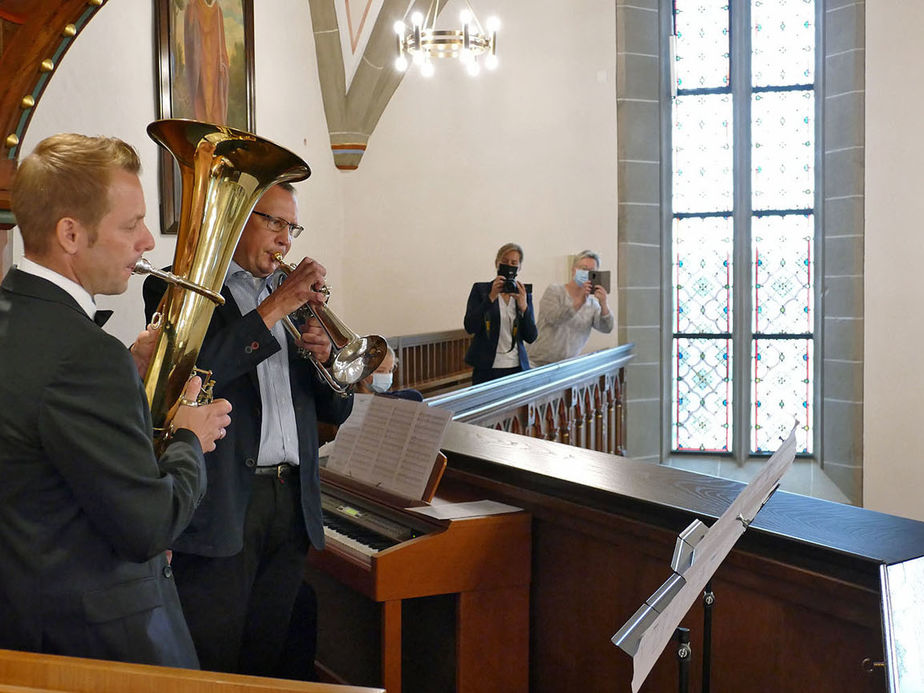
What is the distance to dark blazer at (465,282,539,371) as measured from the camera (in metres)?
5.68

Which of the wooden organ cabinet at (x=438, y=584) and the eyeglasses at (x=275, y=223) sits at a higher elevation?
the eyeglasses at (x=275, y=223)

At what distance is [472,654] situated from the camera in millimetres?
2355

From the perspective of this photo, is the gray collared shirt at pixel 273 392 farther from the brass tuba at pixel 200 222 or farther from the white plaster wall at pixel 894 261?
the white plaster wall at pixel 894 261

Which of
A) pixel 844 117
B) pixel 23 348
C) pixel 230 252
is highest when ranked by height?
pixel 844 117

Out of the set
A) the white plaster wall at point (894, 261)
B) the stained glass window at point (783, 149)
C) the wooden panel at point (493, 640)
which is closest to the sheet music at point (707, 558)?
the wooden panel at point (493, 640)

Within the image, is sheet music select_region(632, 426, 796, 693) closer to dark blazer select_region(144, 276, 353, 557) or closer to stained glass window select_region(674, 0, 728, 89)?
dark blazer select_region(144, 276, 353, 557)

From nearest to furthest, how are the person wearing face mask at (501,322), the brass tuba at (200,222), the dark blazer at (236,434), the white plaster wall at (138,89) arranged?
the brass tuba at (200,222) < the dark blazer at (236,434) < the white plaster wall at (138,89) < the person wearing face mask at (501,322)

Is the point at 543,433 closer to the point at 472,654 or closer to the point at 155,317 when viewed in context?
the point at 472,654

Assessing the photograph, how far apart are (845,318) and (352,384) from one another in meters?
6.96

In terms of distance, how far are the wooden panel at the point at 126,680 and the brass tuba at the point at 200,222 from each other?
54cm

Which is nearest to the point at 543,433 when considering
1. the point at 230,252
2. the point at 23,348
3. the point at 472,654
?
the point at 472,654

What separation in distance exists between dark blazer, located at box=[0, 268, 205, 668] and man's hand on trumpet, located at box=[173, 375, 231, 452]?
179mm

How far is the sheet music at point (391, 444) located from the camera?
2.41 m

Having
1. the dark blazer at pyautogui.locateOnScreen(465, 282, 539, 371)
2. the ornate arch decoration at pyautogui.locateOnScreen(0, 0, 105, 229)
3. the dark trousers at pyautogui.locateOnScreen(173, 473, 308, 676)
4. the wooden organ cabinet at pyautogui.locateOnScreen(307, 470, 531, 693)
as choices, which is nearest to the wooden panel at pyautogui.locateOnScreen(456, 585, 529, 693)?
the wooden organ cabinet at pyautogui.locateOnScreen(307, 470, 531, 693)
